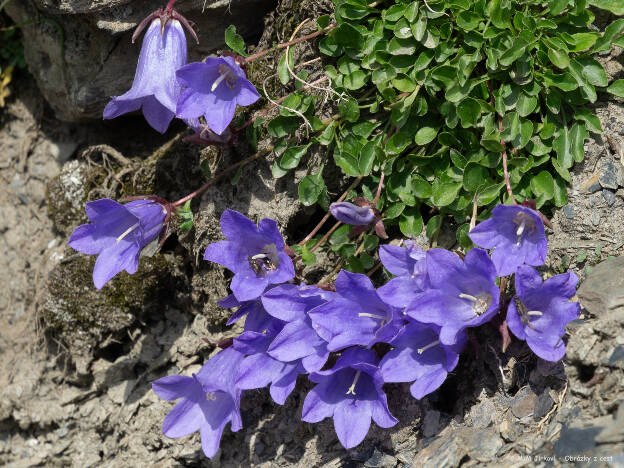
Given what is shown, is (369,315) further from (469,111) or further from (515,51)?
(515,51)

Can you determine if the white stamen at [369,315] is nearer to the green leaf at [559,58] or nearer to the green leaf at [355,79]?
the green leaf at [355,79]

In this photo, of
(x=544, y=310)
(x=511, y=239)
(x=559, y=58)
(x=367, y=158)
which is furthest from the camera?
(x=367, y=158)

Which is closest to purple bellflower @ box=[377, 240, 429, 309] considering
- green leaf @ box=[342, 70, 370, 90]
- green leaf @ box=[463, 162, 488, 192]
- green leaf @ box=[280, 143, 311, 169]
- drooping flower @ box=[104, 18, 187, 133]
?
green leaf @ box=[463, 162, 488, 192]

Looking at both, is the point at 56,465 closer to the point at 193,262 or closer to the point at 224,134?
the point at 193,262

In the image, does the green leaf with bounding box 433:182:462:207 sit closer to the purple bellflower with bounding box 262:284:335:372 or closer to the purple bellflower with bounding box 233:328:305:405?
the purple bellflower with bounding box 262:284:335:372

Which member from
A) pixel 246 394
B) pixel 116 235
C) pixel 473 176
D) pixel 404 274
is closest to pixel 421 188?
pixel 473 176

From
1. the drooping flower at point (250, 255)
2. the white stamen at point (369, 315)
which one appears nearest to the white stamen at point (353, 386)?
the white stamen at point (369, 315)

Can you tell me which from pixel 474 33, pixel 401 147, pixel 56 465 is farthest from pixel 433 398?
pixel 56 465
